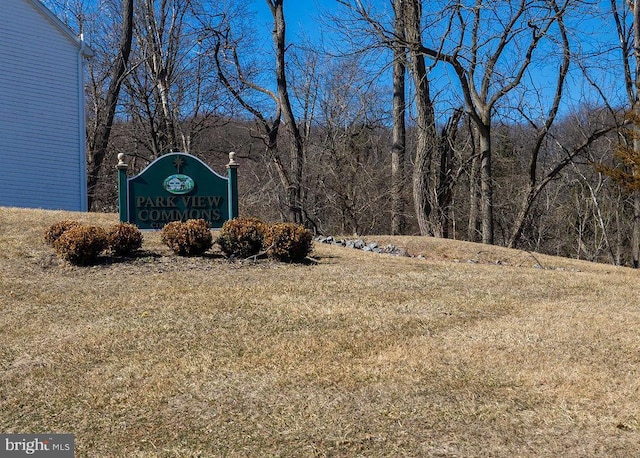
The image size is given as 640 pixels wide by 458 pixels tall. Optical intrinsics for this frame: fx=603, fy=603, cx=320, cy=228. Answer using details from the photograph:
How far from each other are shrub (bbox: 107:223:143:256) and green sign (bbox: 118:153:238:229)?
1.34 m

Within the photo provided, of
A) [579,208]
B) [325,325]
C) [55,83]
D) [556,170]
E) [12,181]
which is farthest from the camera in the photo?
[579,208]

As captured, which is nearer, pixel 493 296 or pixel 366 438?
pixel 366 438

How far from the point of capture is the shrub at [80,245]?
856 centimetres

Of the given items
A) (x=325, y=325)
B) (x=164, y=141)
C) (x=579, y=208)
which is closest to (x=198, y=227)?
(x=325, y=325)

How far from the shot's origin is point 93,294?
736 cm

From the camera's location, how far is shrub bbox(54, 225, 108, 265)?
8.56 m

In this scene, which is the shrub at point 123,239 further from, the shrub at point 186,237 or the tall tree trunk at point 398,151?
the tall tree trunk at point 398,151

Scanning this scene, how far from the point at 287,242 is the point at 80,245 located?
3.03m

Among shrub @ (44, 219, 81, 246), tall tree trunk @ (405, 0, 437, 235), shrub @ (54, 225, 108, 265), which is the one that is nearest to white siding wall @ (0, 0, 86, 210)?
shrub @ (44, 219, 81, 246)

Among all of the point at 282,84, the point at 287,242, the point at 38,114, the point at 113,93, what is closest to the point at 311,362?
the point at 287,242

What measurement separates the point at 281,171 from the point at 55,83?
286 inches

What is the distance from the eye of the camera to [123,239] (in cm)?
922

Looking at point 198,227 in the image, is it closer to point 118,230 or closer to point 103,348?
point 118,230

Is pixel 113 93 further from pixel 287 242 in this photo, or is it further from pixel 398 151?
pixel 287 242
